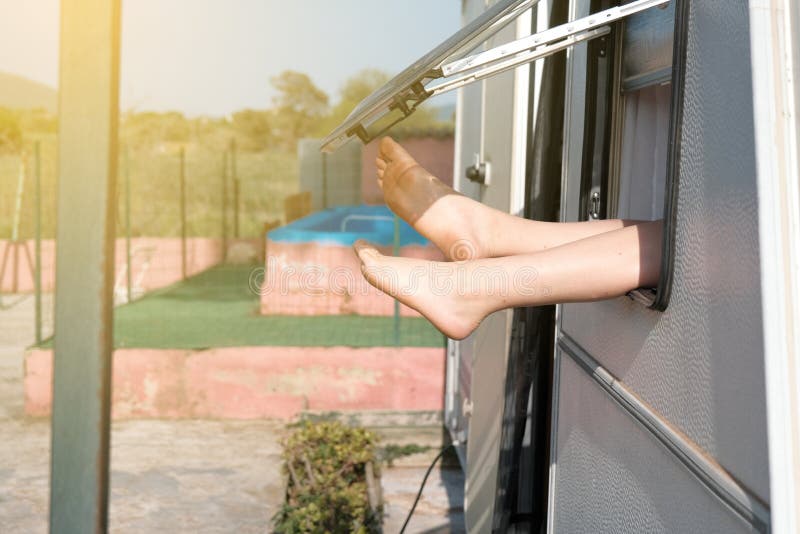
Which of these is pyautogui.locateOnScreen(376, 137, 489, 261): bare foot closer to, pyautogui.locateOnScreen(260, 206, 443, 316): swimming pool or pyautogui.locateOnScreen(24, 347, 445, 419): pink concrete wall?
pyautogui.locateOnScreen(24, 347, 445, 419): pink concrete wall

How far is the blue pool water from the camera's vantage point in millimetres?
8617

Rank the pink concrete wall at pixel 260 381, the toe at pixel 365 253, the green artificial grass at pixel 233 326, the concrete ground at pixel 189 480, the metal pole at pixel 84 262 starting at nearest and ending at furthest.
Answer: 1. the metal pole at pixel 84 262
2. the toe at pixel 365 253
3. the concrete ground at pixel 189 480
4. the pink concrete wall at pixel 260 381
5. the green artificial grass at pixel 233 326

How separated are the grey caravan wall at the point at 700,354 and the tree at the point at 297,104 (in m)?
39.3

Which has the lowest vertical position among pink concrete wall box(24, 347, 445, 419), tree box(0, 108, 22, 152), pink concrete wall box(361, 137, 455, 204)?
pink concrete wall box(24, 347, 445, 419)

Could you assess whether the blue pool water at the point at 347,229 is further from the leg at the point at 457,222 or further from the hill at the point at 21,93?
the hill at the point at 21,93

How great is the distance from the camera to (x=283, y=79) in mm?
41500

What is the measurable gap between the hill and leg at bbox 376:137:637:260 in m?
32.7

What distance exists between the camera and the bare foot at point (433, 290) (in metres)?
1.62

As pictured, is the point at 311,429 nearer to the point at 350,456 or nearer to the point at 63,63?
the point at 350,456

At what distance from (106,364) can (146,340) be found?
517 cm

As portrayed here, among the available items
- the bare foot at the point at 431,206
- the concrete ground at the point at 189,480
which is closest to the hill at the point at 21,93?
the concrete ground at the point at 189,480

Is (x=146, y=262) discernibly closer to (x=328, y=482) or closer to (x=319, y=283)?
(x=319, y=283)

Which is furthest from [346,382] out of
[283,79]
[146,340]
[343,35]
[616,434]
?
[283,79]

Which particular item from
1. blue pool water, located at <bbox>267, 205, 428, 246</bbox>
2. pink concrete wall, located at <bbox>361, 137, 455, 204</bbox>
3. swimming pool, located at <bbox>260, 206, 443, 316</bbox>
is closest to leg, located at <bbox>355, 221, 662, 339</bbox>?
swimming pool, located at <bbox>260, 206, 443, 316</bbox>
